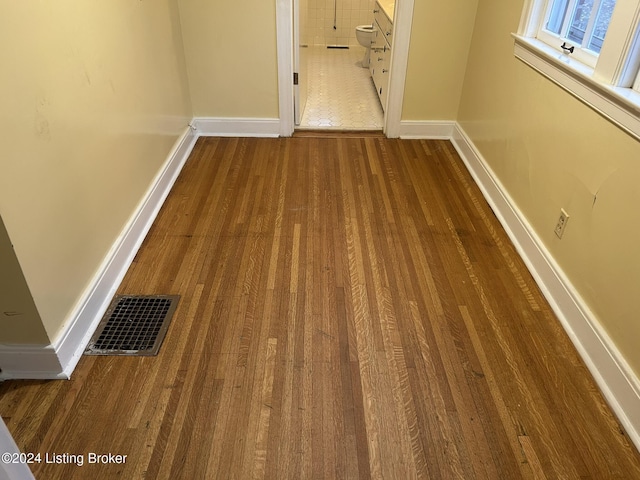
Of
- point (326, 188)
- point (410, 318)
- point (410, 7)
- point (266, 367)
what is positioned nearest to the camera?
point (266, 367)

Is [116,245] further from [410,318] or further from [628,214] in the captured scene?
[628,214]

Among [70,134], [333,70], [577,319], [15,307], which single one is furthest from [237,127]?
[577,319]

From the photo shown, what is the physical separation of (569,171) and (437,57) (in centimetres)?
167

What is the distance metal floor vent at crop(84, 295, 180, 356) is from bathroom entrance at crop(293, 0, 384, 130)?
210 cm

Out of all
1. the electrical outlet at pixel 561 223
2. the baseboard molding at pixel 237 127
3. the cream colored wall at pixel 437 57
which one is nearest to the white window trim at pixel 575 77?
the electrical outlet at pixel 561 223

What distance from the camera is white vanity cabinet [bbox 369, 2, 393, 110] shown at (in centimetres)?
360

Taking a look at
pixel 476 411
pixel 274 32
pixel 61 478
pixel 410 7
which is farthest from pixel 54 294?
pixel 410 7

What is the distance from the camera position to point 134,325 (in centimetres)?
186

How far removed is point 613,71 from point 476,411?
4.21ft

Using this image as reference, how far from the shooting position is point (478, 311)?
1973mm

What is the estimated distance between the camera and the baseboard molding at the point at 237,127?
3.50 meters

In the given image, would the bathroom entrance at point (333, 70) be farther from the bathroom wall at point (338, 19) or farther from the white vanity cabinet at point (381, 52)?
the white vanity cabinet at point (381, 52)

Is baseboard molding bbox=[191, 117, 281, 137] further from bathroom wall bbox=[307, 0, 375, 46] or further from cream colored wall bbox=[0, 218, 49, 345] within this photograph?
bathroom wall bbox=[307, 0, 375, 46]

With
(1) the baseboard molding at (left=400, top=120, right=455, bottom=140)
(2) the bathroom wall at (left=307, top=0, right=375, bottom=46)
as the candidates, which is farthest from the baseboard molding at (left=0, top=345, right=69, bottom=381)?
(2) the bathroom wall at (left=307, top=0, right=375, bottom=46)
